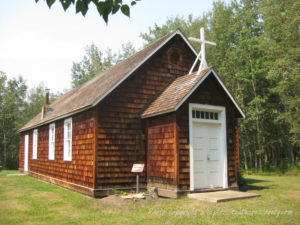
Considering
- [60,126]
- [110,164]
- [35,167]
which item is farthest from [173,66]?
[35,167]

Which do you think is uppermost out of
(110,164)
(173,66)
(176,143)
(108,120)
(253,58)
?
(253,58)

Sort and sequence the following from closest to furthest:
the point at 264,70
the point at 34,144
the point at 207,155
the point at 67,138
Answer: the point at 207,155 → the point at 67,138 → the point at 34,144 → the point at 264,70

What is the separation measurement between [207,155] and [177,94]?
2.37 meters

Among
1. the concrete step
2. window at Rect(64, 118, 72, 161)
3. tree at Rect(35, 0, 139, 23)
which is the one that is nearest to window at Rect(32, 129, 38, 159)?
window at Rect(64, 118, 72, 161)

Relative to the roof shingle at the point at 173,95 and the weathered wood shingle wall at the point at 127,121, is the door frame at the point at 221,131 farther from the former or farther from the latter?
the weathered wood shingle wall at the point at 127,121

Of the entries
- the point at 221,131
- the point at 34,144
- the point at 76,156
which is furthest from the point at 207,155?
the point at 34,144

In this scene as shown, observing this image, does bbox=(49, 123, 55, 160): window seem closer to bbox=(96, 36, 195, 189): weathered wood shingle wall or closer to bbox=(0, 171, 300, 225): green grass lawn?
bbox=(0, 171, 300, 225): green grass lawn

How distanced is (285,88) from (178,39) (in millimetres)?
11704

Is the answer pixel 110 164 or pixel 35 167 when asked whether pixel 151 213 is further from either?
pixel 35 167

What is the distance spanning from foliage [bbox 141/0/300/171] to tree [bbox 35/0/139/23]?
17.7 m

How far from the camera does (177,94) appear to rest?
34.8 feet

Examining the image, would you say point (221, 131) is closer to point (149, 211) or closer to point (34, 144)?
point (149, 211)

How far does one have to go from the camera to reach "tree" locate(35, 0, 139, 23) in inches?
155

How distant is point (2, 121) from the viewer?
33.3 metres
